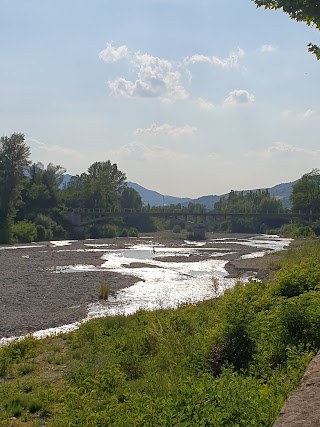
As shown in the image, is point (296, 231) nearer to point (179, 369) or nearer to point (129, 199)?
point (129, 199)

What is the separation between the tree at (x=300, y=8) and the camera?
32.7 feet

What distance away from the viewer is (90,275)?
1495 inches

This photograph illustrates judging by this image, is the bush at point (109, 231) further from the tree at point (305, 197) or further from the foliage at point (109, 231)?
the tree at point (305, 197)

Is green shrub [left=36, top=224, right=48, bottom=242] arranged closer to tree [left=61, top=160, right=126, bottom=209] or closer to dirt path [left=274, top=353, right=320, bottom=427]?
tree [left=61, top=160, right=126, bottom=209]

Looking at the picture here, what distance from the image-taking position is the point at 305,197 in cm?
10544

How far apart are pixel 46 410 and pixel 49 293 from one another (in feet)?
65.8

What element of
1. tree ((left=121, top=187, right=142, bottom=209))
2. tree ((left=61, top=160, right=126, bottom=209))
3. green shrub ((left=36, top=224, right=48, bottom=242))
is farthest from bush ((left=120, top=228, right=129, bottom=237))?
tree ((left=121, top=187, right=142, bottom=209))

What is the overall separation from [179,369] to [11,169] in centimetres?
7395

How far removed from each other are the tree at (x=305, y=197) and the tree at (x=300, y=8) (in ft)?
312

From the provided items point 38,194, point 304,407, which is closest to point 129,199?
point 38,194

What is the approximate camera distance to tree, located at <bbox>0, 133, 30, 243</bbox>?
7762 centimetres

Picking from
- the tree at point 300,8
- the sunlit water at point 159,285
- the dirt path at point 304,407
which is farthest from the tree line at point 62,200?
the dirt path at point 304,407

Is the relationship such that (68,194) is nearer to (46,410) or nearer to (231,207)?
(231,207)

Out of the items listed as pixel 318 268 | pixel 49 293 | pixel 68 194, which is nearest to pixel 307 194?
pixel 68 194
